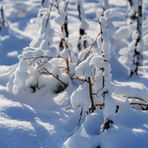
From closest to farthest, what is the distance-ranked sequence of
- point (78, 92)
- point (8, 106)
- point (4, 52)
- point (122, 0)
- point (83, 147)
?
1. point (83, 147)
2. point (78, 92)
3. point (8, 106)
4. point (4, 52)
5. point (122, 0)

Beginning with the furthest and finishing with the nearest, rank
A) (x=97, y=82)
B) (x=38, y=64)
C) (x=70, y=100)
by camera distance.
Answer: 1. (x=38, y=64)
2. (x=70, y=100)
3. (x=97, y=82)

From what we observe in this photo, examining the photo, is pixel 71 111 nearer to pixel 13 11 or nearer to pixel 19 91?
pixel 19 91

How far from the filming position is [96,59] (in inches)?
137

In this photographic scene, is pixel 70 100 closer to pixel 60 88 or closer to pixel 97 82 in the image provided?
pixel 97 82

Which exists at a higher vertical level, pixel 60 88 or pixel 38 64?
pixel 38 64

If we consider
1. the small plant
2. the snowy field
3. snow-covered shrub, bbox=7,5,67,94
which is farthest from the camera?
the small plant

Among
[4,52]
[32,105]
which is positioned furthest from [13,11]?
[32,105]

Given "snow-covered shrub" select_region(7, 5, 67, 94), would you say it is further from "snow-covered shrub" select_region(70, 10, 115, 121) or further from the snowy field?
"snow-covered shrub" select_region(70, 10, 115, 121)

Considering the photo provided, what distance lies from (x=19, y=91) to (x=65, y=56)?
0.69m

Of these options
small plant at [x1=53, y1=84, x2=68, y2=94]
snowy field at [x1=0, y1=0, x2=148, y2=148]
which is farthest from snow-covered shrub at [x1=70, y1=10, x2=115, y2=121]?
small plant at [x1=53, y1=84, x2=68, y2=94]

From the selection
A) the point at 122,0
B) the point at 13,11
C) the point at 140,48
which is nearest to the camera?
the point at 140,48

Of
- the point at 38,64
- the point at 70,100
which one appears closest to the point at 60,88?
the point at 38,64

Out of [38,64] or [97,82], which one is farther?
[38,64]

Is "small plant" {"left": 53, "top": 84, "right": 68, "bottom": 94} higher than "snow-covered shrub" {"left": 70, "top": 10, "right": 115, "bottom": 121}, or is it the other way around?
"snow-covered shrub" {"left": 70, "top": 10, "right": 115, "bottom": 121}
